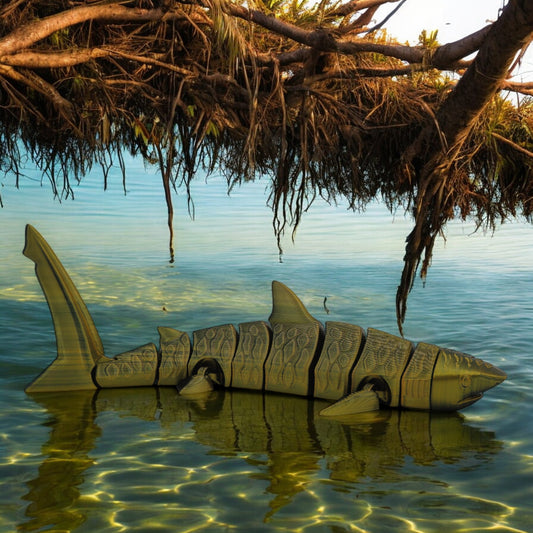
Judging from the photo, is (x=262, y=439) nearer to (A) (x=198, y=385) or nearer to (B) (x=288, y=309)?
(A) (x=198, y=385)

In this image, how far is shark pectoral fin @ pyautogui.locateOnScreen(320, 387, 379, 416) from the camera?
6555 millimetres

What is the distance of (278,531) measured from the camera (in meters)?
4.52

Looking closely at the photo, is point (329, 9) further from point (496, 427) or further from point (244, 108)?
point (496, 427)

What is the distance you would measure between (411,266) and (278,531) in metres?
4.67

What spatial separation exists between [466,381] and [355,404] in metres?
1.07

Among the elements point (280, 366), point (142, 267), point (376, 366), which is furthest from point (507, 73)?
point (142, 267)

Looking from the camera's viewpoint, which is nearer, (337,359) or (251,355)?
(337,359)

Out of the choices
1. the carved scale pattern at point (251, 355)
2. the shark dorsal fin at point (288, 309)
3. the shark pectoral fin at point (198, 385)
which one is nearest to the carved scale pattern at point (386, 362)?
the shark dorsal fin at point (288, 309)

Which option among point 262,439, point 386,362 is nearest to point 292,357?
point 386,362

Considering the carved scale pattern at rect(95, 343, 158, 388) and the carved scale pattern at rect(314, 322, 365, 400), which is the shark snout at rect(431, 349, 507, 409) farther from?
the carved scale pattern at rect(95, 343, 158, 388)

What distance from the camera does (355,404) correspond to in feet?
21.8

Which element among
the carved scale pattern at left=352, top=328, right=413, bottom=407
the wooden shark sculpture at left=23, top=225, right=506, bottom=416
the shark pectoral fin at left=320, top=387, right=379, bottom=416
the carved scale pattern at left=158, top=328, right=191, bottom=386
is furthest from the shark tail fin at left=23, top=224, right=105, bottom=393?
the carved scale pattern at left=352, top=328, right=413, bottom=407

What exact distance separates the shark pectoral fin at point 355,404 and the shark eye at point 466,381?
81cm

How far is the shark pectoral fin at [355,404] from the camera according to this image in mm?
6555
